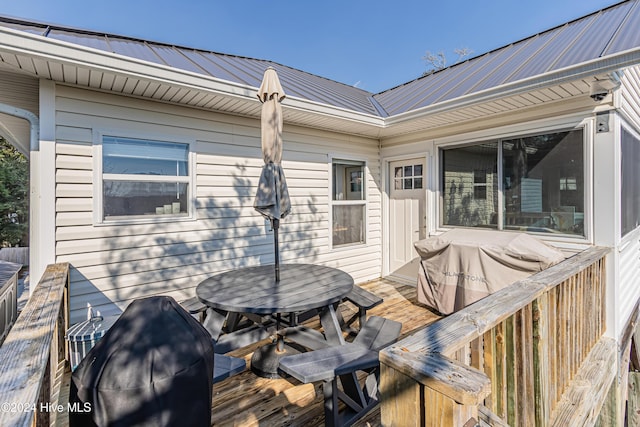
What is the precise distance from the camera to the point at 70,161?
9.91 ft

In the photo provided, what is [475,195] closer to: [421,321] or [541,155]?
[541,155]

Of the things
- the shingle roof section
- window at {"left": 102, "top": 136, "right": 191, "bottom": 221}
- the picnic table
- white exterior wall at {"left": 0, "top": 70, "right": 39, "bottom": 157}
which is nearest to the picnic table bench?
the picnic table

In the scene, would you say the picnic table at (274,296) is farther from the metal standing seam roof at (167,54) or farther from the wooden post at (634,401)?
the wooden post at (634,401)

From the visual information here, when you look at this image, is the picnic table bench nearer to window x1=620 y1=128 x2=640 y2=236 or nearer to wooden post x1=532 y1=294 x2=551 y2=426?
wooden post x1=532 y1=294 x2=551 y2=426

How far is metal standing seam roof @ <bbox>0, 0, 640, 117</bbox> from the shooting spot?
3.28 m

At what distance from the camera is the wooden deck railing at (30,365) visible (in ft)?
2.82

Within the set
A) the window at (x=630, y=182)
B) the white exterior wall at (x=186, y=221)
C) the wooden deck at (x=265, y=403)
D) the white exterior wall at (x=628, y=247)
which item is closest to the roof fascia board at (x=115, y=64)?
the white exterior wall at (x=186, y=221)

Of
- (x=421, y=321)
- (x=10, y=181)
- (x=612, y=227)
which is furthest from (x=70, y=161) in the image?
(x=10, y=181)

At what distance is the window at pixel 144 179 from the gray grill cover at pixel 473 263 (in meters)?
3.23

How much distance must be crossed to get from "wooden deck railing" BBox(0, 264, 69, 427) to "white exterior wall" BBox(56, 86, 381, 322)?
1.23 meters

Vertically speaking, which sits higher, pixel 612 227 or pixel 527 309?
pixel 612 227

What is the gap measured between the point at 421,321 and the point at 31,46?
15.1 feet

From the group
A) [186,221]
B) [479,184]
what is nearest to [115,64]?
[186,221]

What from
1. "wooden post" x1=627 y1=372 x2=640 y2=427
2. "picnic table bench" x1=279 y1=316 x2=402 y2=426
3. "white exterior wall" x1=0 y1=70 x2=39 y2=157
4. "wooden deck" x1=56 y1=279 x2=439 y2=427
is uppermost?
"white exterior wall" x1=0 y1=70 x2=39 y2=157
